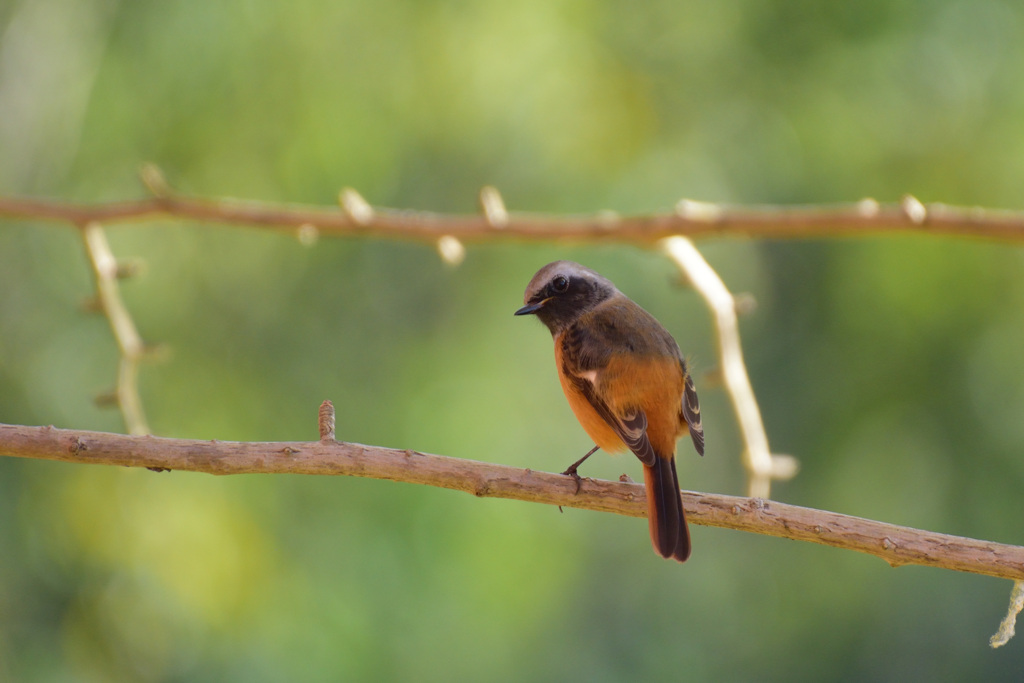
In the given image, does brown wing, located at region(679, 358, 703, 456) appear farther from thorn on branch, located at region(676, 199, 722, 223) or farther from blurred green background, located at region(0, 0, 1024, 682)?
blurred green background, located at region(0, 0, 1024, 682)

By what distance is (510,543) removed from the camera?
7.42 m

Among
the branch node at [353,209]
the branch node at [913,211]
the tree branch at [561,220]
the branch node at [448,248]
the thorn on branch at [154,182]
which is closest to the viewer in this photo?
the branch node at [913,211]

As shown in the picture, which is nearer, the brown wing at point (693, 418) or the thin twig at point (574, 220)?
the brown wing at point (693, 418)

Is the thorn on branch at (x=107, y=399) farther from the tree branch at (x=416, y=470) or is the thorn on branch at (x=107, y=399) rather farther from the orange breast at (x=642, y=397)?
the orange breast at (x=642, y=397)

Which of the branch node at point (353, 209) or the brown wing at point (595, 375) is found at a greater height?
the branch node at point (353, 209)

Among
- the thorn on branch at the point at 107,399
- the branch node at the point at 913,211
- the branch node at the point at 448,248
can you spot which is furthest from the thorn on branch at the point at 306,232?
the branch node at the point at 913,211

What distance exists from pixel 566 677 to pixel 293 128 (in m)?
5.52

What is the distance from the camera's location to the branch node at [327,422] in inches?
106

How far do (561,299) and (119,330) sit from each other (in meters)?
2.28

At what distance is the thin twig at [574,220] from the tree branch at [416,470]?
223cm

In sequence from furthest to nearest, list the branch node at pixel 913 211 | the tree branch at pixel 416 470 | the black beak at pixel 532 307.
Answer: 1. the branch node at pixel 913 211
2. the black beak at pixel 532 307
3. the tree branch at pixel 416 470

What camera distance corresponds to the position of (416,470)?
2.66 m

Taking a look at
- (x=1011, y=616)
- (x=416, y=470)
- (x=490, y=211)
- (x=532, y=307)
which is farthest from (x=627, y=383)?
(x=490, y=211)

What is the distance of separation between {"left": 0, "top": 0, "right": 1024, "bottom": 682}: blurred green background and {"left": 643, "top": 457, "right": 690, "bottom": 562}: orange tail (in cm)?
413
